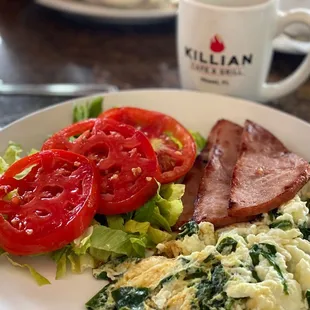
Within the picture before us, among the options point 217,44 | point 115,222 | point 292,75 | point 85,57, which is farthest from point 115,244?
point 85,57

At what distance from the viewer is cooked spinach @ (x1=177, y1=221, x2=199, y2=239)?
1.41 metres

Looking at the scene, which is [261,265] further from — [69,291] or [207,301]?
[69,291]

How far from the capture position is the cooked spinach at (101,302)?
1303mm

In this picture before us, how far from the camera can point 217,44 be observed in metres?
1.96

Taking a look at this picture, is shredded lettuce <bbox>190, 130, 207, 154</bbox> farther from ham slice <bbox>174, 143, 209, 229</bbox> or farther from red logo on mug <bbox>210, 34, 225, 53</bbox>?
red logo on mug <bbox>210, 34, 225, 53</bbox>

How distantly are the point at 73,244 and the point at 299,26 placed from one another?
4.65 feet

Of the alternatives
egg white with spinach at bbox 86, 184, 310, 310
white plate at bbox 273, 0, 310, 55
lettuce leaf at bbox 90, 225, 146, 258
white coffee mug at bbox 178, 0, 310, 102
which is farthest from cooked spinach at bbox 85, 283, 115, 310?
white plate at bbox 273, 0, 310, 55

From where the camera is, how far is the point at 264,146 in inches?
67.5

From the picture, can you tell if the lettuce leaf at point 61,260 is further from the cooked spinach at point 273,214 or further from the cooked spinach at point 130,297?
the cooked spinach at point 273,214

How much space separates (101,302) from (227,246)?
32 centimetres

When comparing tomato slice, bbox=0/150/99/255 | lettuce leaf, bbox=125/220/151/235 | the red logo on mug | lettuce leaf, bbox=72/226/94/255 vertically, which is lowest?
lettuce leaf, bbox=125/220/151/235

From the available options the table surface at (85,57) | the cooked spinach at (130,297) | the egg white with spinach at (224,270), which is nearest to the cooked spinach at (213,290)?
the egg white with spinach at (224,270)

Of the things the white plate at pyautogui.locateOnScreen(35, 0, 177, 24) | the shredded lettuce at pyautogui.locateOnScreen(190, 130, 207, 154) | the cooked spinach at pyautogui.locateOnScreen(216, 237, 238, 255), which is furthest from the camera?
the white plate at pyautogui.locateOnScreen(35, 0, 177, 24)

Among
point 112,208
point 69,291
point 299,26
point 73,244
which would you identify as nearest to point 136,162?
point 112,208
